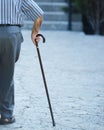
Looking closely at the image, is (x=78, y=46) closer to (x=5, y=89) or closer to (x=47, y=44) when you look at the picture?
(x=47, y=44)

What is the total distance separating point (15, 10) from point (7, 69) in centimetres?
61

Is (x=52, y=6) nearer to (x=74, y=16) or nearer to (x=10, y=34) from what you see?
(x=74, y=16)

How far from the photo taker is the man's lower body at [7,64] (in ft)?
17.3

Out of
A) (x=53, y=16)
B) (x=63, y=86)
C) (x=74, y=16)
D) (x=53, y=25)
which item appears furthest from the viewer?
(x=74, y=16)

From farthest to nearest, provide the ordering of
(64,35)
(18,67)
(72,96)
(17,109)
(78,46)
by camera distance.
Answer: (64,35)
(78,46)
(18,67)
(72,96)
(17,109)

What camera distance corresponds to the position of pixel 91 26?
15781mm

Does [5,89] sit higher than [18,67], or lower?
higher

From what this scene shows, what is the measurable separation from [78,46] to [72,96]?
5.12 meters

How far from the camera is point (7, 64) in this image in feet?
17.7

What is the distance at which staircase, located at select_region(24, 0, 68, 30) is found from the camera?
15008 mm

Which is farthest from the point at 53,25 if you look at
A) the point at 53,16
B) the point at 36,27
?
the point at 36,27

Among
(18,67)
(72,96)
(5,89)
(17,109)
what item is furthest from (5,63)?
(18,67)

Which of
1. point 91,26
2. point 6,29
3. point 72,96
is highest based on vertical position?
point 6,29

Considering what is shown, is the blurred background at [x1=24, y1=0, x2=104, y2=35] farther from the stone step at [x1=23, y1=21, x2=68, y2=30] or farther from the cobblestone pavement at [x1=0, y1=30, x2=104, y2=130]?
the cobblestone pavement at [x1=0, y1=30, x2=104, y2=130]
